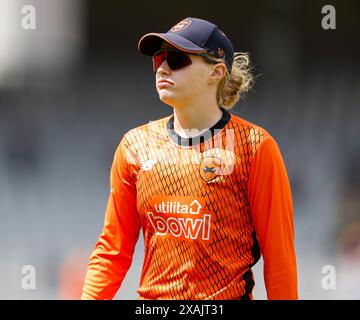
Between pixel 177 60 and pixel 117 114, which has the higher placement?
pixel 177 60

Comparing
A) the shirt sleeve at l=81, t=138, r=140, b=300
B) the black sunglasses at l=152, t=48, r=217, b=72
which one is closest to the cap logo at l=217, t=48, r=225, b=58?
the black sunglasses at l=152, t=48, r=217, b=72

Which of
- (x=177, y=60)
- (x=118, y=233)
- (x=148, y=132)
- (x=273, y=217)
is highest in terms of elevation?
(x=177, y=60)

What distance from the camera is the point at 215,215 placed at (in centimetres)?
265

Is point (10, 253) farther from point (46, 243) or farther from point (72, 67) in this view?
point (72, 67)

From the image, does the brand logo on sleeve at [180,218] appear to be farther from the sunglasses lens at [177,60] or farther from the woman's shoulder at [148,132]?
the sunglasses lens at [177,60]

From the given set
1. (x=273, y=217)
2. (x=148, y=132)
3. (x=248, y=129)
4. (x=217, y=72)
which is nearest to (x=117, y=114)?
(x=148, y=132)

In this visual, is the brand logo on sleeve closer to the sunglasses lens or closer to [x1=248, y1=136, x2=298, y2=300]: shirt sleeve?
[x1=248, y1=136, x2=298, y2=300]: shirt sleeve

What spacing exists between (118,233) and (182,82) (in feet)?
2.12

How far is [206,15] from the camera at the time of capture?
4852 millimetres

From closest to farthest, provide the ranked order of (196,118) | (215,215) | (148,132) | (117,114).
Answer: (215,215), (196,118), (148,132), (117,114)

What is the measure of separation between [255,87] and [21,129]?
1607 millimetres

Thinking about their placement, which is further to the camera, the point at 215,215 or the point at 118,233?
the point at 118,233

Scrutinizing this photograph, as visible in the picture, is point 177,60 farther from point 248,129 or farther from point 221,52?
point 248,129
